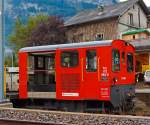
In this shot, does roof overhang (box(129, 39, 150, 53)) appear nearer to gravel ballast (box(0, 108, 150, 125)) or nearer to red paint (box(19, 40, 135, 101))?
red paint (box(19, 40, 135, 101))

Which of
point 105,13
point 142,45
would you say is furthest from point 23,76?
point 105,13

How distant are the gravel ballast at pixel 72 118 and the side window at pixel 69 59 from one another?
247 centimetres

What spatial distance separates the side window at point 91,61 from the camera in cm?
1636

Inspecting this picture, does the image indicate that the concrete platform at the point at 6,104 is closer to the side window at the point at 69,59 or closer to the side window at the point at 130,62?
the side window at the point at 69,59

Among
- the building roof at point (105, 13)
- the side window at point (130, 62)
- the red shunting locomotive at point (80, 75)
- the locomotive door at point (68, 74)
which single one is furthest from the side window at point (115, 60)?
the building roof at point (105, 13)

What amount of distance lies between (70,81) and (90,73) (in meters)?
1.07

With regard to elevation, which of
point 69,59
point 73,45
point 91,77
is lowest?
point 91,77

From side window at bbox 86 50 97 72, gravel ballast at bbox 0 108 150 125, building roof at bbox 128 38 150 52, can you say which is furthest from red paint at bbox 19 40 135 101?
building roof at bbox 128 38 150 52

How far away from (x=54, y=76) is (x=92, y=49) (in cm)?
215

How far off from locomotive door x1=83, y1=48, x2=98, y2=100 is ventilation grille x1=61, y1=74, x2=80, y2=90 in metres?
0.39

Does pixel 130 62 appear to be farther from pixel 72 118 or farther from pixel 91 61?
pixel 72 118

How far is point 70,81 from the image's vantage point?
17.1 metres

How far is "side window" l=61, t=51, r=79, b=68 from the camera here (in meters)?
16.8

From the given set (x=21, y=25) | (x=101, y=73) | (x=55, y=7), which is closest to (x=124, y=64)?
(x=101, y=73)
